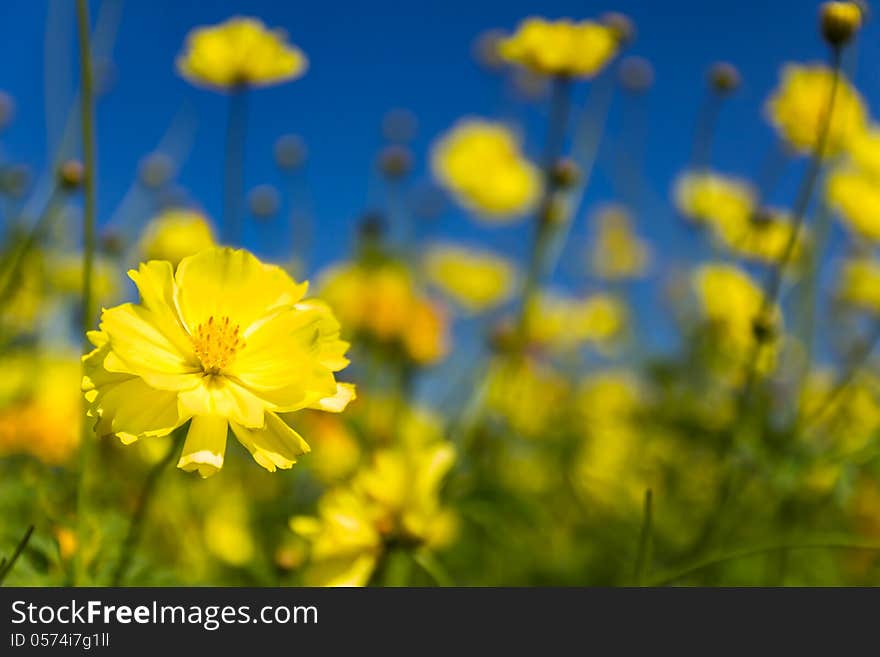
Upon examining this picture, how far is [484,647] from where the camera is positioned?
577mm

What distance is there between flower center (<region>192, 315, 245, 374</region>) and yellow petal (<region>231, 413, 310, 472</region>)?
49 mm

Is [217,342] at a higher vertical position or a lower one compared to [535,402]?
lower

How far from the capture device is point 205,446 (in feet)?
1.51

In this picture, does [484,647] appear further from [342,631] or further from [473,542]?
[473,542]

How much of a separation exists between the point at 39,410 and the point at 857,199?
118 cm

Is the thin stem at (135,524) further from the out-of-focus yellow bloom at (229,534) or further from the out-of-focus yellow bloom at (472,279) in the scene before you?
the out-of-focus yellow bloom at (472,279)

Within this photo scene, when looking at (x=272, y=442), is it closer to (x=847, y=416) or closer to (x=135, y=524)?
(x=135, y=524)

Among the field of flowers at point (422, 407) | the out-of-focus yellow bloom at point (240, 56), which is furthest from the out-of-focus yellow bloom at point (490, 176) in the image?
the out-of-focus yellow bloom at point (240, 56)

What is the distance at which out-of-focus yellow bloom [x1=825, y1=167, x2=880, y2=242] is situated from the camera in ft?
4.15

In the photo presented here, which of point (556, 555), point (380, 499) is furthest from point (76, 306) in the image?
point (380, 499)

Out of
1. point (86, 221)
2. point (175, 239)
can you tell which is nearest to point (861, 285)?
point (175, 239)

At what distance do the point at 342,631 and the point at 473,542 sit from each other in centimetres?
86

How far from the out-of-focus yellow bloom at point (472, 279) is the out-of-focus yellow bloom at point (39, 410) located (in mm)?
918

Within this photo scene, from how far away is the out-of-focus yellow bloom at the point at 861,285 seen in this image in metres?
1.86
